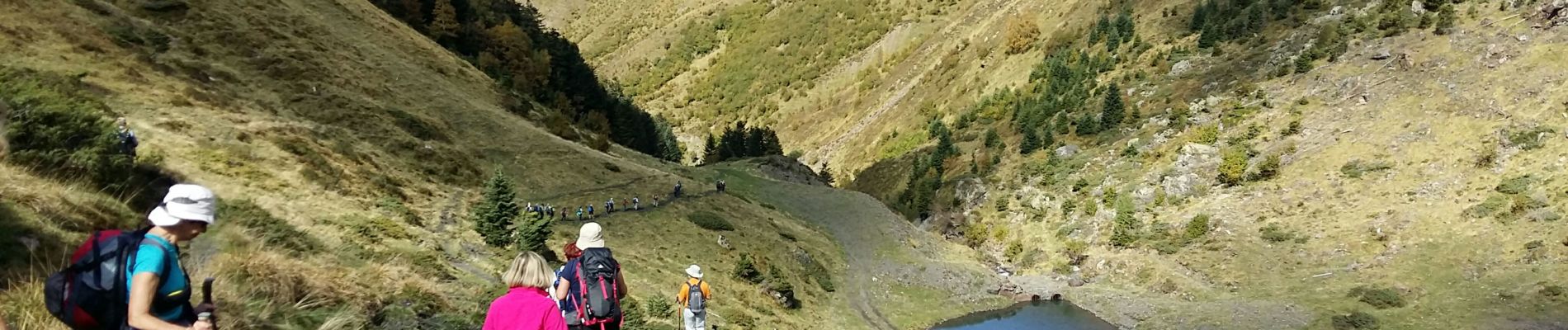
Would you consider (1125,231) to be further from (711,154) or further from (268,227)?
(711,154)

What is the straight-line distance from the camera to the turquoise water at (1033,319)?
140ft

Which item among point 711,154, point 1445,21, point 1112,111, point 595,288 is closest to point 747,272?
point 595,288

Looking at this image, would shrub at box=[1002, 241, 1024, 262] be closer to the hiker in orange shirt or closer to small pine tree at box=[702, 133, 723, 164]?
small pine tree at box=[702, 133, 723, 164]

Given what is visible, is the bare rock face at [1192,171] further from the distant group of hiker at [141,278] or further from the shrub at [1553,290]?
the distant group of hiker at [141,278]

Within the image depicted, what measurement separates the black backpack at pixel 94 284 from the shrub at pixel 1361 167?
5495cm

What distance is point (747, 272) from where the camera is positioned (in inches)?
1375

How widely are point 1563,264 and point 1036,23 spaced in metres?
51.4

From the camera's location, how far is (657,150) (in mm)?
82938

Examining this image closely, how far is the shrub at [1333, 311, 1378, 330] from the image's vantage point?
35781mm

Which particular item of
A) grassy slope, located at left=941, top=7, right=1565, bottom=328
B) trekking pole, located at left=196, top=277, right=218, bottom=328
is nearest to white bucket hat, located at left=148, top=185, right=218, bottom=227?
trekking pole, located at left=196, top=277, right=218, bottom=328

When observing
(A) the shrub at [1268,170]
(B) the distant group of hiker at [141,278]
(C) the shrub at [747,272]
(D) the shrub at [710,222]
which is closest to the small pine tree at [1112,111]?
(A) the shrub at [1268,170]

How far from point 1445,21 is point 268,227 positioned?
213 feet

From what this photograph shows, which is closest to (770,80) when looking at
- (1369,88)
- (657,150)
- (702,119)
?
(702,119)

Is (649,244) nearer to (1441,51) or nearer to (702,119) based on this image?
(1441,51)
